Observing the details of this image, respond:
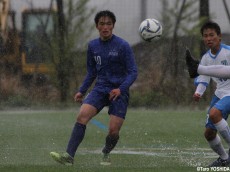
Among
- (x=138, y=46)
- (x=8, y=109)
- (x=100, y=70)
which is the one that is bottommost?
(x=8, y=109)

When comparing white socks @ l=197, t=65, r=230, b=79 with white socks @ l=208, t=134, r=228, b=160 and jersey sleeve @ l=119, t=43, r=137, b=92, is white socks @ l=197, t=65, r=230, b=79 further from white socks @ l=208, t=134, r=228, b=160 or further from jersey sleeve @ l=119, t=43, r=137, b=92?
jersey sleeve @ l=119, t=43, r=137, b=92

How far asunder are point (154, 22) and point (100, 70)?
1.22m

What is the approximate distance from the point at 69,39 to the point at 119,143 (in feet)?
24.0

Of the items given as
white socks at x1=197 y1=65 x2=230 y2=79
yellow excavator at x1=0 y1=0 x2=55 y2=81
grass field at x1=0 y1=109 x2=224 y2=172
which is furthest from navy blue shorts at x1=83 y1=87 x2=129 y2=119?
yellow excavator at x1=0 y1=0 x2=55 y2=81

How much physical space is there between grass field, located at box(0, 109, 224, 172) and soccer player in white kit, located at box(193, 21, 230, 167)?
332 millimetres

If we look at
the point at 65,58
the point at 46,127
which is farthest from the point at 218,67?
the point at 65,58

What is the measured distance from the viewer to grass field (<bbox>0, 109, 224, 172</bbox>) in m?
9.39

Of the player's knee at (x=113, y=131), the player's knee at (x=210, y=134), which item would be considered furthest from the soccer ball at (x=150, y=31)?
the player's knee at (x=210, y=134)

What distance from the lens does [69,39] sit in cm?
1941

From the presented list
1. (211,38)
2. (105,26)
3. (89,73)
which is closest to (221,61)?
(211,38)

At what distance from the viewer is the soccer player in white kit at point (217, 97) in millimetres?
9125

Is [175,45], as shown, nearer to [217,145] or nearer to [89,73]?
[89,73]

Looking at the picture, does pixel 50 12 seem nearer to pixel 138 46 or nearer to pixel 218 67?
pixel 138 46

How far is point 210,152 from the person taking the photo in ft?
36.8
